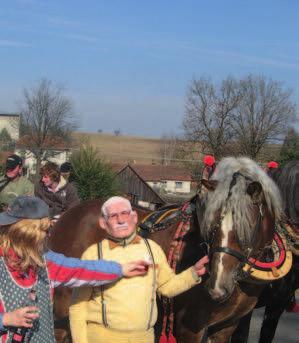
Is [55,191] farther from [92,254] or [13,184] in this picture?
[92,254]

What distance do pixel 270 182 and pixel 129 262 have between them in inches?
53.4

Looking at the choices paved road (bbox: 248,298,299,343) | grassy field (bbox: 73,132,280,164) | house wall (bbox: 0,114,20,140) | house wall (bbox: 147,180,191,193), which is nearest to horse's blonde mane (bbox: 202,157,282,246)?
paved road (bbox: 248,298,299,343)

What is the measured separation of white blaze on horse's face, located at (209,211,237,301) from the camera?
10.8 feet

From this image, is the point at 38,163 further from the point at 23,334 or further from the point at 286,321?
the point at 23,334

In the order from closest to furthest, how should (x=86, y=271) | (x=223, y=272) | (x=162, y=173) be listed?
(x=86, y=271) < (x=223, y=272) < (x=162, y=173)

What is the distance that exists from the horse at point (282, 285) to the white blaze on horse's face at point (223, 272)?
1.22 metres

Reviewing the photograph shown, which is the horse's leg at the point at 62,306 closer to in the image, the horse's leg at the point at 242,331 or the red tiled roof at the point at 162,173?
the horse's leg at the point at 242,331

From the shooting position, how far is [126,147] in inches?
3243

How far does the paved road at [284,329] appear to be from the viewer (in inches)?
248

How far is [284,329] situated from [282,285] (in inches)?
91.3

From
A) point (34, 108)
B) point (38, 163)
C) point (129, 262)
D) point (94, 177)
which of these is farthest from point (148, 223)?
point (34, 108)

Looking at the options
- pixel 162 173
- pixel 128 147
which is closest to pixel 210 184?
pixel 162 173

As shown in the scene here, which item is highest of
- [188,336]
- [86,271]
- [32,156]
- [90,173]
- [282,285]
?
[86,271]


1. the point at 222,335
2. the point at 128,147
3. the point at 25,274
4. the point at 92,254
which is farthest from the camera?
the point at 128,147
